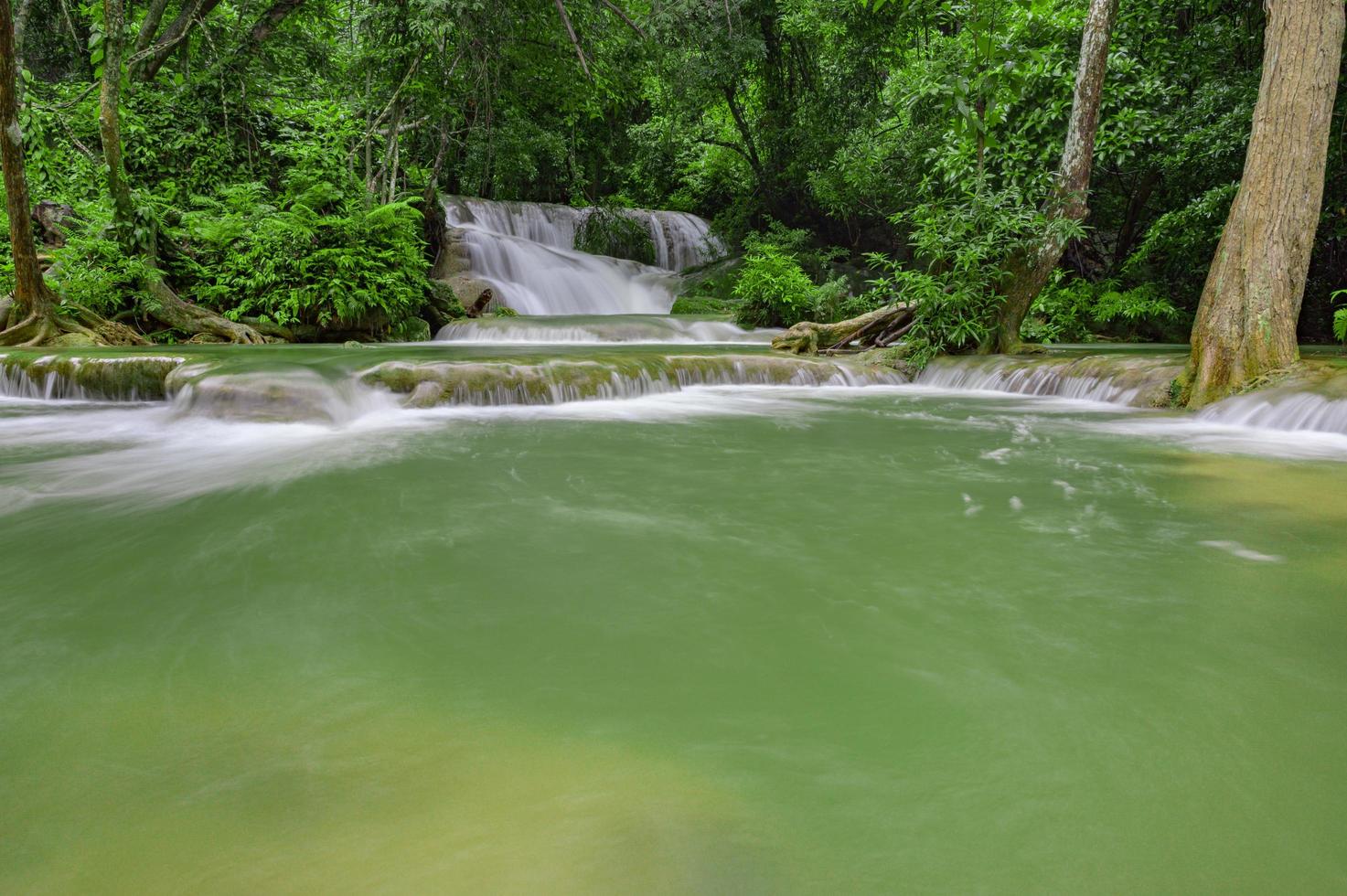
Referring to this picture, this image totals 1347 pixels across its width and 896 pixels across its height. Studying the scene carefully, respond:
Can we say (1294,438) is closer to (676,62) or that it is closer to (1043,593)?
(1043,593)

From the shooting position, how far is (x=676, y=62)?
11945 mm

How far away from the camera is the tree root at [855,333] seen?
1037cm

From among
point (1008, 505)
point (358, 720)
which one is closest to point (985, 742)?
point (358, 720)

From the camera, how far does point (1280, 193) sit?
5922 millimetres

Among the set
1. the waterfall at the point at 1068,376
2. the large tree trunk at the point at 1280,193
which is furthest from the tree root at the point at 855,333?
the large tree trunk at the point at 1280,193

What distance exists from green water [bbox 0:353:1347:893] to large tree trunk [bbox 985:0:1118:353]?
5817 millimetres

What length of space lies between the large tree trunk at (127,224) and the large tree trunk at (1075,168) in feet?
33.7

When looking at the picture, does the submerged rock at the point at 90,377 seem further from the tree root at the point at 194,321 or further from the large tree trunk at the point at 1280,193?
the large tree trunk at the point at 1280,193

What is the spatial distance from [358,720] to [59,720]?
61cm

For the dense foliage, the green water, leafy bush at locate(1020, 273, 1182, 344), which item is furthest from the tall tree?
leafy bush at locate(1020, 273, 1182, 344)

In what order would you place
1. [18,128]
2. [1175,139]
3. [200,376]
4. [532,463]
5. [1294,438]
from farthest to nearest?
[1175,139] → [18,128] → [200,376] → [1294,438] → [532,463]

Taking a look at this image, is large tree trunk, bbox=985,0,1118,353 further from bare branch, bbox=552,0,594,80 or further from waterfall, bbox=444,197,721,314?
waterfall, bbox=444,197,721,314

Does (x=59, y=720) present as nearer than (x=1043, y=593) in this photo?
Yes

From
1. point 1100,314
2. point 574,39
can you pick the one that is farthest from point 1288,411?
point 1100,314
